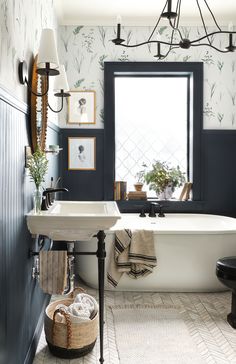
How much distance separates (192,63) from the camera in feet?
14.4

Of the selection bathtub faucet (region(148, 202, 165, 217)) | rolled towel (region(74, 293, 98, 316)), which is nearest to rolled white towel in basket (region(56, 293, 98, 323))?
rolled towel (region(74, 293, 98, 316))

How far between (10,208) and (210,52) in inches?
139

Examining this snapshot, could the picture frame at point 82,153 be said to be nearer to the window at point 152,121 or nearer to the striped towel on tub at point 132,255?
the window at point 152,121

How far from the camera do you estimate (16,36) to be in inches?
78.5

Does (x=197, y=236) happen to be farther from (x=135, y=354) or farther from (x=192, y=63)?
(x=192, y=63)

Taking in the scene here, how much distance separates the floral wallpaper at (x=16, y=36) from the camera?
171cm

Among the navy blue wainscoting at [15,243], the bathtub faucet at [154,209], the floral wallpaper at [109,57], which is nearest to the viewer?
the navy blue wainscoting at [15,243]

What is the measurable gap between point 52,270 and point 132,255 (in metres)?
1.27

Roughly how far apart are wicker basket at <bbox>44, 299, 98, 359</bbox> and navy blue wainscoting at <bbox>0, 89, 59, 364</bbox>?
126mm

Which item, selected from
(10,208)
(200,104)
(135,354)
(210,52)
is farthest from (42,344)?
(210,52)

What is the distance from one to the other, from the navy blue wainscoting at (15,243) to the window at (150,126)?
7.75ft

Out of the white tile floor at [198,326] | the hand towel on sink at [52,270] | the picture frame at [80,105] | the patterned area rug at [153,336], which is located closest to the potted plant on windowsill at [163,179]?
the picture frame at [80,105]

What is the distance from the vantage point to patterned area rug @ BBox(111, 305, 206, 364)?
2.31 metres

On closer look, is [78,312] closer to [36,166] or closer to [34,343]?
[34,343]
